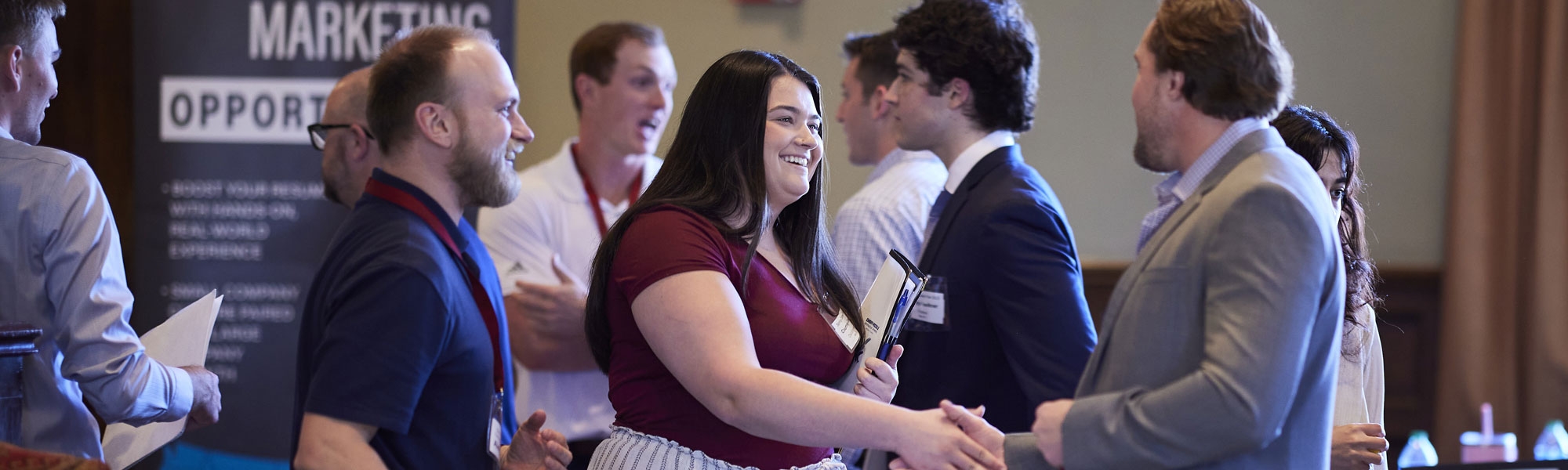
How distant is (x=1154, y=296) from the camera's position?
53.9 inches

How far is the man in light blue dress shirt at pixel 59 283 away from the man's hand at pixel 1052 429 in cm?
137

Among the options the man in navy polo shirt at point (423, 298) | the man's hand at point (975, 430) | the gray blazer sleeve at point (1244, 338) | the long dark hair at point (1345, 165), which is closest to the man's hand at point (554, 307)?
the man in navy polo shirt at point (423, 298)

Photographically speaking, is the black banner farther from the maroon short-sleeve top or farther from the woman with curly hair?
the woman with curly hair

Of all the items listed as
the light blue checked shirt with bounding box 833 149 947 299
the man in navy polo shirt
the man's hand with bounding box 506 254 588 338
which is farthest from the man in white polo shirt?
the man in navy polo shirt

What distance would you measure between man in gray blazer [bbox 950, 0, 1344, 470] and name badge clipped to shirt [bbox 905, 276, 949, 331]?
2.07 feet

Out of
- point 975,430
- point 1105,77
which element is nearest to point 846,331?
point 975,430

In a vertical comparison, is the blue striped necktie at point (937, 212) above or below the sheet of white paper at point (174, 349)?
above

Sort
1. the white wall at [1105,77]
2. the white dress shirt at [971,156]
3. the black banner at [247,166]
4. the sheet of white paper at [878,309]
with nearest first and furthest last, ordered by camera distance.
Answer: the sheet of white paper at [878,309] → the white dress shirt at [971,156] → the black banner at [247,166] → the white wall at [1105,77]

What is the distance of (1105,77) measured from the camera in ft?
14.7

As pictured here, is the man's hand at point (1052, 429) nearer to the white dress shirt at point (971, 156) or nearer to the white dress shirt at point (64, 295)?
the white dress shirt at point (971, 156)

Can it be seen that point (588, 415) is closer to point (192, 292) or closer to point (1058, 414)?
point (192, 292)

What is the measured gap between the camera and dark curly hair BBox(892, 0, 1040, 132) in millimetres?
2371

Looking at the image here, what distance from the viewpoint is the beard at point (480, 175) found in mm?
1959

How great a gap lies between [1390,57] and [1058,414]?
3698 millimetres
